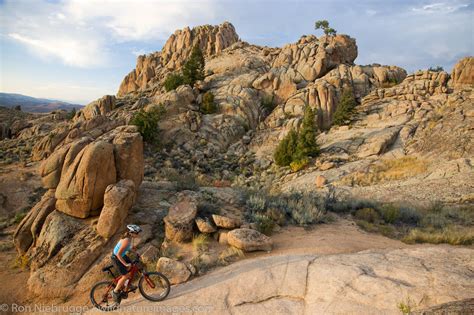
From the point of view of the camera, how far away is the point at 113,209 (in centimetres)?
1019

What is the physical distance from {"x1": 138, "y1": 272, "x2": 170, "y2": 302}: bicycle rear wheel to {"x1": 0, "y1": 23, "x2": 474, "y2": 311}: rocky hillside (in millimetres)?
915

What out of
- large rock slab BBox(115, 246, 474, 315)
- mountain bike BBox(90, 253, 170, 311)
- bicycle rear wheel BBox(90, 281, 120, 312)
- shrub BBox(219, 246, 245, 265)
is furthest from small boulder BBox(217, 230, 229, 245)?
bicycle rear wheel BBox(90, 281, 120, 312)

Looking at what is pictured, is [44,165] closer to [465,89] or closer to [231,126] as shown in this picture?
[231,126]

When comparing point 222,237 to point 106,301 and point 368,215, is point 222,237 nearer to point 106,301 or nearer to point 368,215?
point 106,301

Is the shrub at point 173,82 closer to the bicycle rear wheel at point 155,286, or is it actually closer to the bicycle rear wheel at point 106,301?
the bicycle rear wheel at point 155,286

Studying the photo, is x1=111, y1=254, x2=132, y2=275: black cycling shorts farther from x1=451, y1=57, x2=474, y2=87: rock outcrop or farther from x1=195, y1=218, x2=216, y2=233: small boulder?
x1=451, y1=57, x2=474, y2=87: rock outcrop

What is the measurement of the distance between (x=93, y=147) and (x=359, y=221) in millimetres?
12213

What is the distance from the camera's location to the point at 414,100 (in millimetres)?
35875

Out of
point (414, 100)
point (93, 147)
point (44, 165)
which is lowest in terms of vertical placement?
point (44, 165)

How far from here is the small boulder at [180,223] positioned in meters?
10.1

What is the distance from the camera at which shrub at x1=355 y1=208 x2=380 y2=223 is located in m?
13.3

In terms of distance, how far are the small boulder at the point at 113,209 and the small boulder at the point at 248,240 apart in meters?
4.25

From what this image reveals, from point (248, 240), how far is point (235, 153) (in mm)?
25573

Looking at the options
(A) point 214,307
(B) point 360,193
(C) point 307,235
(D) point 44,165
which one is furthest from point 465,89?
(D) point 44,165
